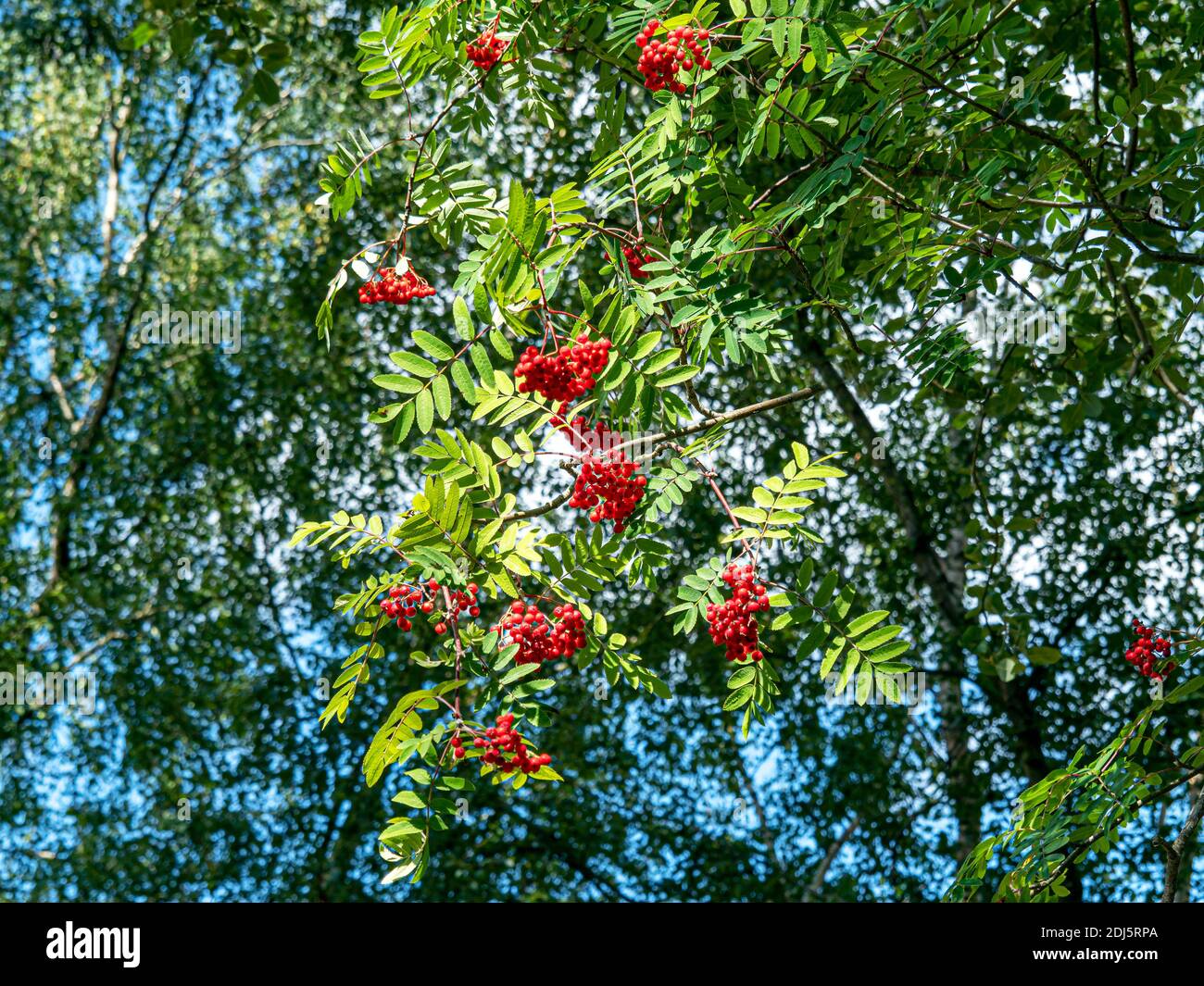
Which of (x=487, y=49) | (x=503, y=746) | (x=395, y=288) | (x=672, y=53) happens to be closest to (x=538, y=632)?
(x=503, y=746)

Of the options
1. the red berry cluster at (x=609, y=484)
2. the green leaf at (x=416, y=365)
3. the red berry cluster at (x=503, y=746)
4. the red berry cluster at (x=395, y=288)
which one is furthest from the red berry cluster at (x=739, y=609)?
the red berry cluster at (x=395, y=288)

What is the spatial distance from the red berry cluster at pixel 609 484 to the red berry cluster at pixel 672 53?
2.83 ft

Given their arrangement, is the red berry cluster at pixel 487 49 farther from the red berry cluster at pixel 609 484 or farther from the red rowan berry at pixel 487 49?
the red berry cluster at pixel 609 484

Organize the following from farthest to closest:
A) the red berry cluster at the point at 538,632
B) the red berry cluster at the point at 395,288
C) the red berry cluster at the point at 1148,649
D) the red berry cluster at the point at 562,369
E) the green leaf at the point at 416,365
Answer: the red berry cluster at the point at 1148,649
the red berry cluster at the point at 395,288
the green leaf at the point at 416,365
the red berry cluster at the point at 538,632
the red berry cluster at the point at 562,369

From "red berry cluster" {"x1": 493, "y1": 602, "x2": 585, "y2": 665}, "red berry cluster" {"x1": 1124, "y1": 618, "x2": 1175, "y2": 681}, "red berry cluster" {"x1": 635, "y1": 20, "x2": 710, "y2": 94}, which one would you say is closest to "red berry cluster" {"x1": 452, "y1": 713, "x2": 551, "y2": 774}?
"red berry cluster" {"x1": 493, "y1": 602, "x2": 585, "y2": 665}

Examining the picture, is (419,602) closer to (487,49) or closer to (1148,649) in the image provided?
(487,49)

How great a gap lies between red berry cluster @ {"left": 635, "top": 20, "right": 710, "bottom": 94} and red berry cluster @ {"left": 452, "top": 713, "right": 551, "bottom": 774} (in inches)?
56.6

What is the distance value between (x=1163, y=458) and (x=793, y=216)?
5.57 m

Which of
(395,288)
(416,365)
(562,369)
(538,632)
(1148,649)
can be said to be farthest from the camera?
(1148,649)

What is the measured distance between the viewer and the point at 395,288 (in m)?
3.01

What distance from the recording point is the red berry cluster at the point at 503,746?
253 centimetres

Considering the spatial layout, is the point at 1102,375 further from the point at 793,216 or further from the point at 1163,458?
the point at 1163,458

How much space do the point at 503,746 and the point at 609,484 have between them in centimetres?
57

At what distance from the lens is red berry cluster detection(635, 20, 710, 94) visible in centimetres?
276
